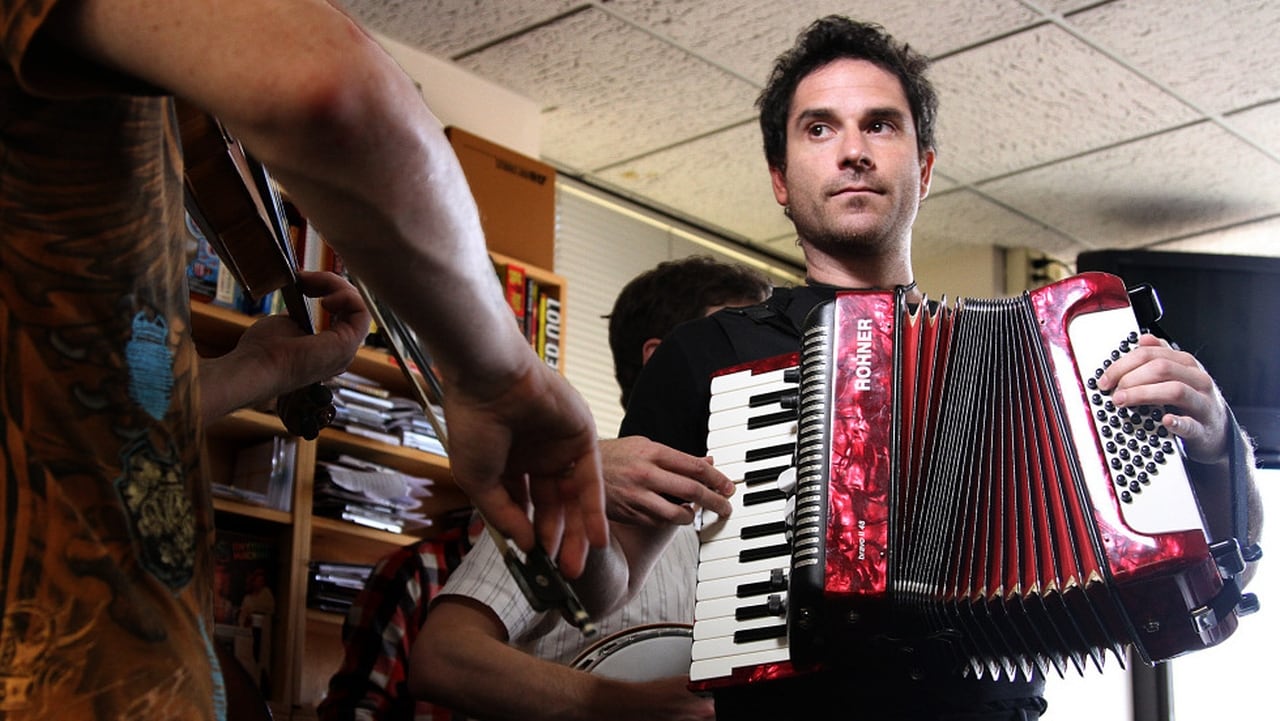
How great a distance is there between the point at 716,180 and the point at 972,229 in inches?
40.0

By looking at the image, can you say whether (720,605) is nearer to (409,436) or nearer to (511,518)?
(511,518)

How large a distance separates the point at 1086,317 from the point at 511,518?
1.01m

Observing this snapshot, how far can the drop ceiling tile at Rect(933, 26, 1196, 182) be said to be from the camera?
3863mm

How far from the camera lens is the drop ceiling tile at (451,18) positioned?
361cm

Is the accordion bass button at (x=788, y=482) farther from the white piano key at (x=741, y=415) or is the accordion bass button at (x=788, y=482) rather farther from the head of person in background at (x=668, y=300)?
the head of person in background at (x=668, y=300)

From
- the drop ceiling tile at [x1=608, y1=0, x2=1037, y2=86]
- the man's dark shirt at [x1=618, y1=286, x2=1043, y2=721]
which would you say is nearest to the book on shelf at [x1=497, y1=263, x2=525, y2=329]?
the drop ceiling tile at [x1=608, y1=0, x2=1037, y2=86]

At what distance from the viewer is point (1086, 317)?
61.0 inches

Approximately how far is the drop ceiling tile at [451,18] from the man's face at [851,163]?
159 centimetres

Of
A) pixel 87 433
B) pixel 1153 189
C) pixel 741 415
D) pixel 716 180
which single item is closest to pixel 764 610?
pixel 741 415

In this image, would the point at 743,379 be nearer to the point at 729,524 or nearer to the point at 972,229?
the point at 729,524

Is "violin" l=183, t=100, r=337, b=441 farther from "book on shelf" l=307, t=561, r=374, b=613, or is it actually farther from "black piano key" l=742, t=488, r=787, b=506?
"book on shelf" l=307, t=561, r=374, b=613

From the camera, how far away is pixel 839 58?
220cm

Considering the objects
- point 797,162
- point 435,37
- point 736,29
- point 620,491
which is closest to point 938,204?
point 736,29

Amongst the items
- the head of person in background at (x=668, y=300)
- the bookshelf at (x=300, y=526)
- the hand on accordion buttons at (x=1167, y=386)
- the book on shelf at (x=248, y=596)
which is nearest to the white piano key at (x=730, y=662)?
the hand on accordion buttons at (x=1167, y=386)
